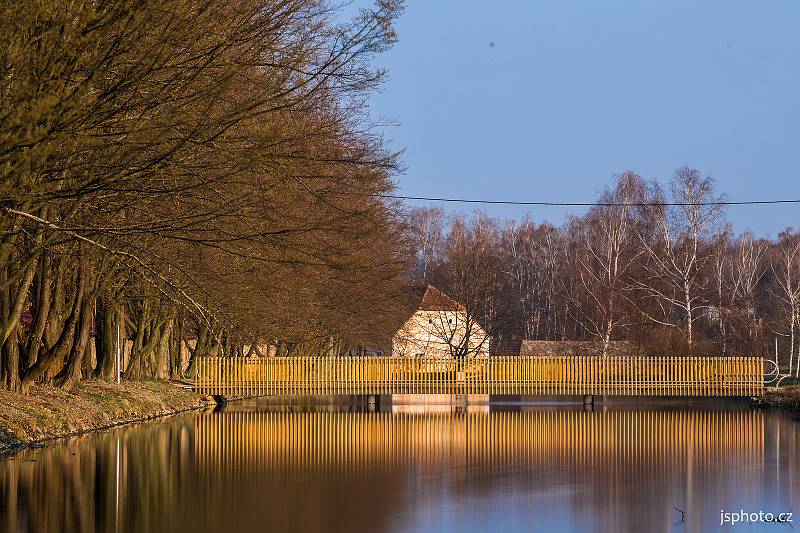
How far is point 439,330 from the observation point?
223 feet

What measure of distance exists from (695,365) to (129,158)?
28.8 meters

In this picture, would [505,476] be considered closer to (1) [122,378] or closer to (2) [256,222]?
(2) [256,222]

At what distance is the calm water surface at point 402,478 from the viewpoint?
12.3m

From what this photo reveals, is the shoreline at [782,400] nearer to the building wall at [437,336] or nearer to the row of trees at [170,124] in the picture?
the row of trees at [170,124]

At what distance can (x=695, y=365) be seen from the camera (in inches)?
1548

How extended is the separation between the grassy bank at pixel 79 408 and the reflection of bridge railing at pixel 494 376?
2676 millimetres

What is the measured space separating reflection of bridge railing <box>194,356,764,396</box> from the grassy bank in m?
2.68

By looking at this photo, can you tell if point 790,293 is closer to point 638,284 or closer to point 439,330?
point 638,284

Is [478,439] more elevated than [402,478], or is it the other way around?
[402,478]

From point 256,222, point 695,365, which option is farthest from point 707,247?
point 256,222

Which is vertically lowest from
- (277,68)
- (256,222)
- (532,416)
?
(532,416)

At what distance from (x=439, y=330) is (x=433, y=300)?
7.52m

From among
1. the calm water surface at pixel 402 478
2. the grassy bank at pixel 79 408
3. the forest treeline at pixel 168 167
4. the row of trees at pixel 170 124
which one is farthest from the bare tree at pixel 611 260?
the row of trees at pixel 170 124

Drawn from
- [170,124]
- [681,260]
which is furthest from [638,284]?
[170,124]
